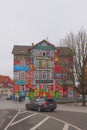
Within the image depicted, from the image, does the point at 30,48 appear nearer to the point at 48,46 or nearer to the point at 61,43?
the point at 48,46

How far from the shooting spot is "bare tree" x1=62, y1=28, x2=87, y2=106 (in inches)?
2069

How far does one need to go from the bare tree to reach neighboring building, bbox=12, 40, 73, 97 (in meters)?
21.9

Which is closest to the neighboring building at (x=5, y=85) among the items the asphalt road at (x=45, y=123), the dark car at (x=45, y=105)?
the dark car at (x=45, y=105)

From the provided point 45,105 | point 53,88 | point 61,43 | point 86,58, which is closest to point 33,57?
point 53,88

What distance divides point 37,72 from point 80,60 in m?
25.7

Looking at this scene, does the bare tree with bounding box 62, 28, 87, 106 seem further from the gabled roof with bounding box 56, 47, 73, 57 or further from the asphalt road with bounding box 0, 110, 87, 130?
the asphalt road with bounding box 0, 110, 87, 130

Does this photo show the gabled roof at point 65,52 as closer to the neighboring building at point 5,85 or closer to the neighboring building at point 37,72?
the neighboring building at point 37,72

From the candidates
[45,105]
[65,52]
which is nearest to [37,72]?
[65,52]

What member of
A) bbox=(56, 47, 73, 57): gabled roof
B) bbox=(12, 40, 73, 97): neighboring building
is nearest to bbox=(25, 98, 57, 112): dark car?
bbox=(56, 47, 73, 57): gabled roof

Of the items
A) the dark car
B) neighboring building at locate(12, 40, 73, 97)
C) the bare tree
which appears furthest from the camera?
neighboring building at locate(12, 40, 73, 97)

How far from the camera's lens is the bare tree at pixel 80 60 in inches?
2069

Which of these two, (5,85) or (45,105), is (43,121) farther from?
(5,85)

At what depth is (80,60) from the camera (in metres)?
53.1

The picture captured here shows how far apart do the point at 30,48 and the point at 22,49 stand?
8.06 feet
